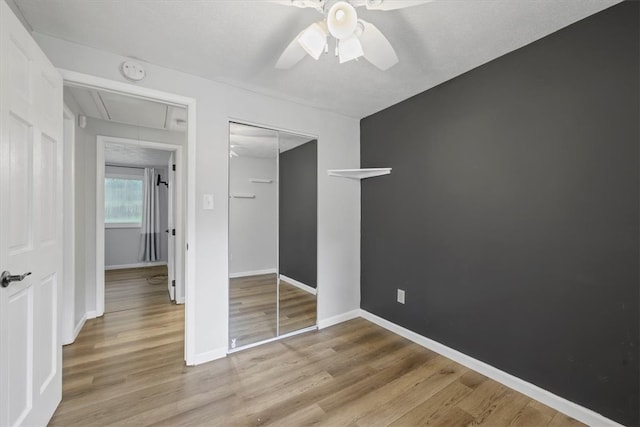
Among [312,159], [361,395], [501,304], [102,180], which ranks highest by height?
[312,159]

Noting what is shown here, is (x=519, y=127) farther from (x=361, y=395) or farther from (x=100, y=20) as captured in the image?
(x=100, y=20)

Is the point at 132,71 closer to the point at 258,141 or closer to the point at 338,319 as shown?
the point at 258,141

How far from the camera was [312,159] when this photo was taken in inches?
113

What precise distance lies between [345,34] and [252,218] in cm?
183

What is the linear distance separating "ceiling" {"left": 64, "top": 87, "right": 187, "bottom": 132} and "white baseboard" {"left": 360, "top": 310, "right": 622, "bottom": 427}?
3.11m

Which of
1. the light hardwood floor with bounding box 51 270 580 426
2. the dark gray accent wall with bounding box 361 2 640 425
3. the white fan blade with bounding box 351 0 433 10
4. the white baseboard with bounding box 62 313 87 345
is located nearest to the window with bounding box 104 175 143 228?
the white baseboard with bounding box 62 313 87 345

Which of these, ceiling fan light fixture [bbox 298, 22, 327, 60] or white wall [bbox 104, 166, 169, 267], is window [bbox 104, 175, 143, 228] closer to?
white wall [bbox 104, 166, 169, 267]

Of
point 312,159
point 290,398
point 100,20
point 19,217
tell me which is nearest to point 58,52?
point 100,20

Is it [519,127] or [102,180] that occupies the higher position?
[519,127]

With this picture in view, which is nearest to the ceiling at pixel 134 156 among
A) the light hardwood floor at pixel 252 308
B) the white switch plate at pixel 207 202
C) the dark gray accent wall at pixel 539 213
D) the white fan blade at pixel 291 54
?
the white switch plate at pixel 207 202

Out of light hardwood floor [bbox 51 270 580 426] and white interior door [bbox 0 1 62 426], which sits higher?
white interior door [bbox 0 1 62 426]

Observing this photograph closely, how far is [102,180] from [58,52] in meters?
1.74

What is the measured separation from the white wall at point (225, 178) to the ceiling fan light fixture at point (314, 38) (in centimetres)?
123

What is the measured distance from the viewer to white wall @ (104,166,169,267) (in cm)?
571
